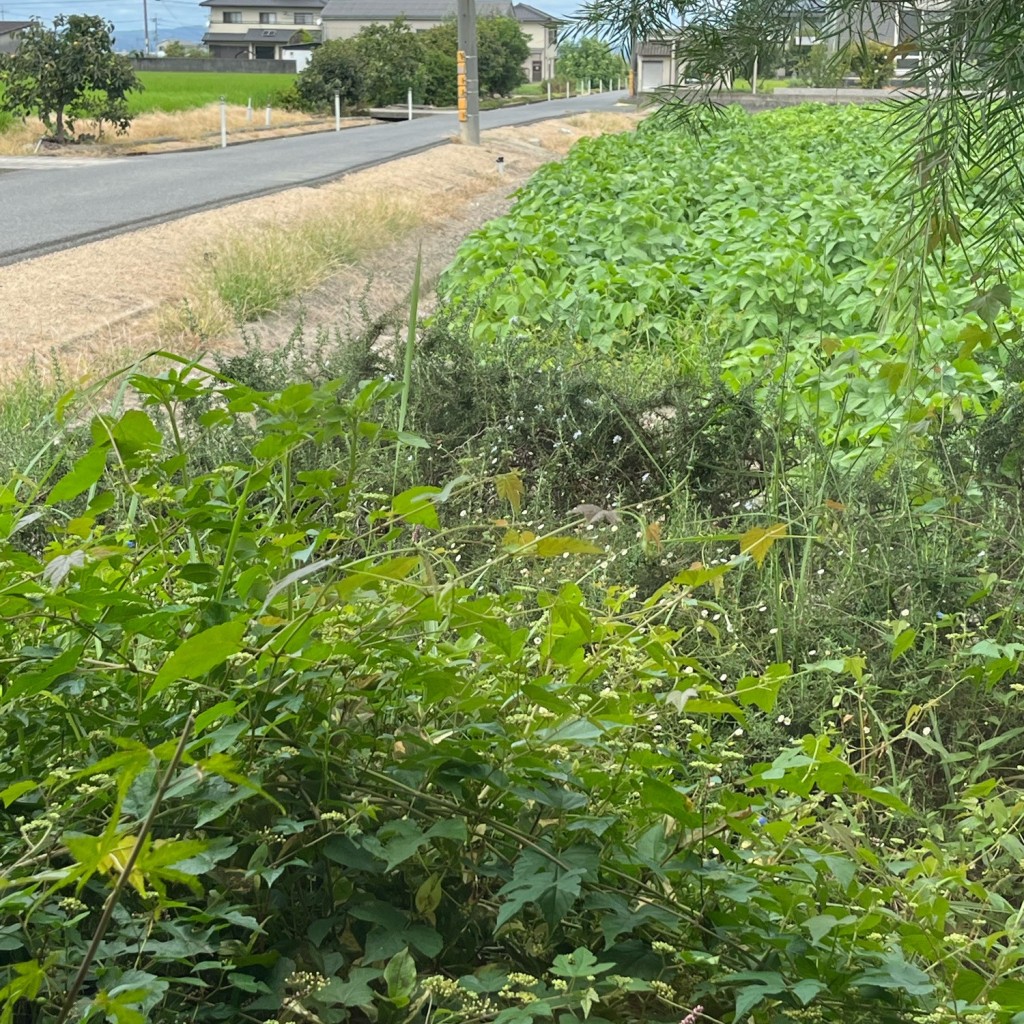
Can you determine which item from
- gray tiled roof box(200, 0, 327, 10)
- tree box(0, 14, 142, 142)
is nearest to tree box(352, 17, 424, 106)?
tree box(0, 14, 142, 142)

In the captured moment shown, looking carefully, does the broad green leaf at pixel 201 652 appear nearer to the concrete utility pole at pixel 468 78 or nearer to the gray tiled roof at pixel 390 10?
the concrete utility pole at pixel 468 78

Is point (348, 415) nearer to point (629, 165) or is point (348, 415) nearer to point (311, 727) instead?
point (311, 727)

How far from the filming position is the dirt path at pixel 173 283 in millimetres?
7219

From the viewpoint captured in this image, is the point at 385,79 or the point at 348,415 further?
the point at 385,79

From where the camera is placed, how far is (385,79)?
5112 cm

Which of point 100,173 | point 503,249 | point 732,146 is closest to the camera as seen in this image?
point 503,249

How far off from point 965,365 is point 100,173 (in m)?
17.2

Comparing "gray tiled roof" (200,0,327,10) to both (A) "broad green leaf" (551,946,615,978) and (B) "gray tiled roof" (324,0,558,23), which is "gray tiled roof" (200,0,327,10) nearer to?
(B) "gray tiled roof" (324,0,558,23)

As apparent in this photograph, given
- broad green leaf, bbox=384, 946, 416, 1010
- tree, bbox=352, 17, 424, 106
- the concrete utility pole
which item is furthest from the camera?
tree, bbox=352, 17, 424, 106

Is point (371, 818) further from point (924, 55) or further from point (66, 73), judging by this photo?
point (66, 73)

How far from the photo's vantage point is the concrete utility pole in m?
26.6

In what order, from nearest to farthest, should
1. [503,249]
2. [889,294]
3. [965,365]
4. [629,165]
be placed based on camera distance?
[889,294] < [965,365] < [503,249] < [629,165]

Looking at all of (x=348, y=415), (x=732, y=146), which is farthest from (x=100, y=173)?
(x=348, y=415)

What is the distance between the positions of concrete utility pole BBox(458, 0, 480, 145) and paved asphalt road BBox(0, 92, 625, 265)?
34.0 inches
